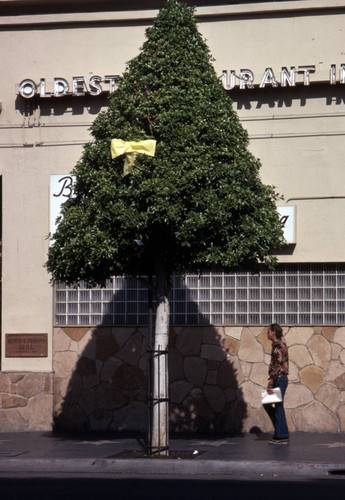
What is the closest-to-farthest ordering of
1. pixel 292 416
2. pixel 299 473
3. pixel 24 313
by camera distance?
1. pixel 299 473
2. pixel 292 416
3. pixel 24 313

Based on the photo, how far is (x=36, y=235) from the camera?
53.0ft

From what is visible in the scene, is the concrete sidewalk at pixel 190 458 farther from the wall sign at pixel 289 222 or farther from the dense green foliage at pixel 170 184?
the wall sign at pixel 289 222

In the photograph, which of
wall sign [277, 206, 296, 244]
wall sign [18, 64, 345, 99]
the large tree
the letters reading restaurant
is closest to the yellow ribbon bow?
the large tree

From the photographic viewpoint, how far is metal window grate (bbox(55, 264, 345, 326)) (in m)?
15.4

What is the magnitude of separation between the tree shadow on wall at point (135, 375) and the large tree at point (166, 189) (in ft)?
8.82

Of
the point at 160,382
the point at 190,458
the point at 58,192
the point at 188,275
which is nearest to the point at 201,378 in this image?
the point at 188,275

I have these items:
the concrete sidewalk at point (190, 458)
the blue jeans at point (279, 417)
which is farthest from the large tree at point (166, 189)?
the blue jeans at point (279, 417)

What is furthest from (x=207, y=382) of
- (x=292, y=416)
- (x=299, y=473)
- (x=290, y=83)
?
(x=290, y=83)

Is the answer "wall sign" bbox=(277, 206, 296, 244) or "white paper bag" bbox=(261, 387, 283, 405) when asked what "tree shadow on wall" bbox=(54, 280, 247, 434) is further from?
"wall sign" bbox=(277, 206, 296, 244)

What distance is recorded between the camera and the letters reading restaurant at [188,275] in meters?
15.3

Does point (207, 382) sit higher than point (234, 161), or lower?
lower

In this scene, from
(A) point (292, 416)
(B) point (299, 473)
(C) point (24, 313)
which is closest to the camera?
(B) point (299, 473)

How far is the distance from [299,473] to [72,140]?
7685mm

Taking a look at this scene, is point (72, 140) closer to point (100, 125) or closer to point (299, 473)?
point (100, 125)
